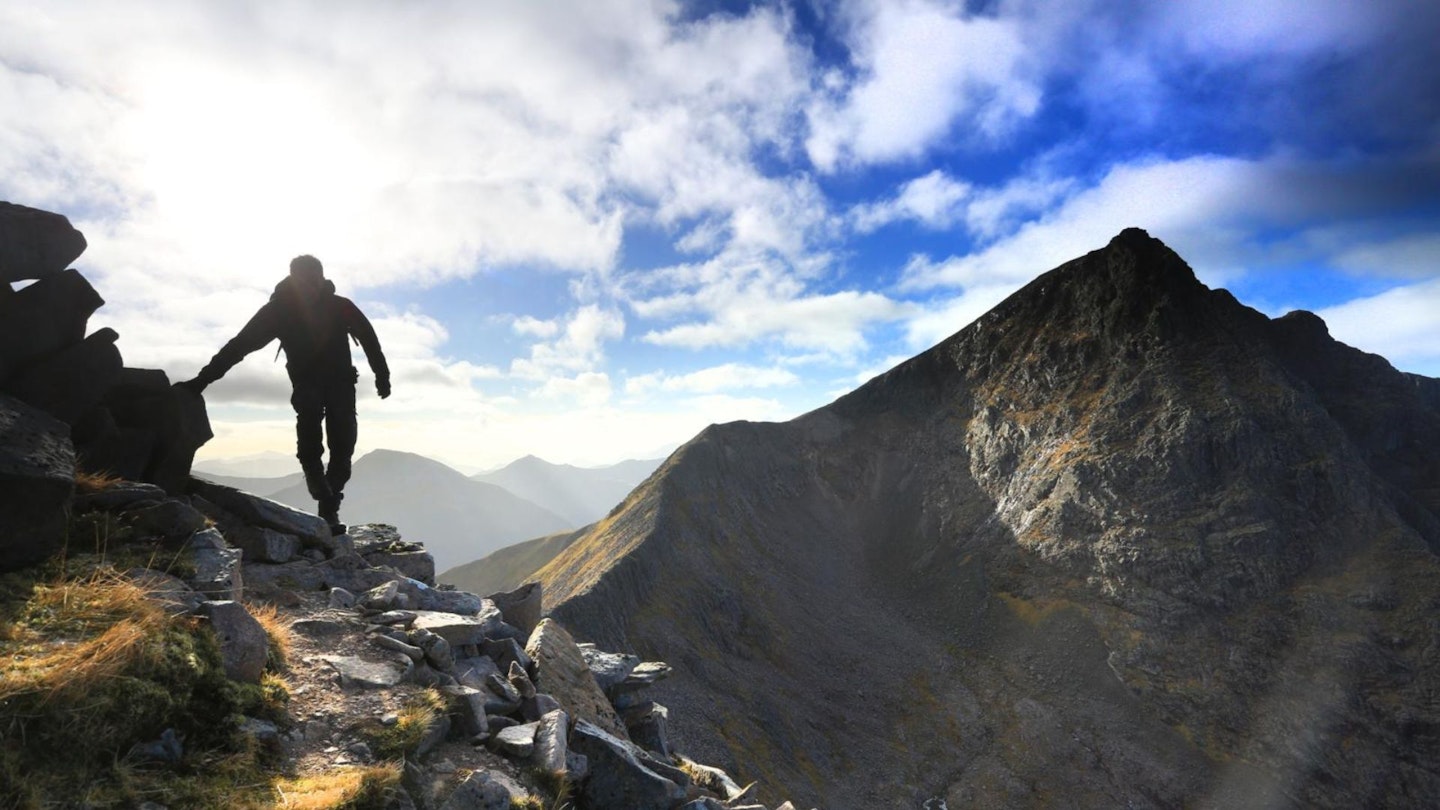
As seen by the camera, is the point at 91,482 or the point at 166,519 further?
the point at 166,519

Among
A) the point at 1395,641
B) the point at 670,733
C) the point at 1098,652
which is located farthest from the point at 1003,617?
the point at 670,733

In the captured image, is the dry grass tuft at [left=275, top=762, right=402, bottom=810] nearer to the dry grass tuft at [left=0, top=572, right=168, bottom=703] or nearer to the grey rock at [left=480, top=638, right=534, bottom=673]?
the dry grass tuft at [left=0, top=572, right=168, bottom=703]

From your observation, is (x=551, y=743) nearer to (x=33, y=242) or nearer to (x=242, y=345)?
(x=242, y=345)

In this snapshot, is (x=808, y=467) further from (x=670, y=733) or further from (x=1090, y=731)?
(x=670, y=733)

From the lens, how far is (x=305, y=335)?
10852 millimetres

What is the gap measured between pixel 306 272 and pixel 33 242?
3.38 metres

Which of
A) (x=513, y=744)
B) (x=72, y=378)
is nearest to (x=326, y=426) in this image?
(x=72, y=378)

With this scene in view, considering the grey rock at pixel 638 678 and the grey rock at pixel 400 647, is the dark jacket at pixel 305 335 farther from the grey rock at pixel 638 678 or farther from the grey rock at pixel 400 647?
the grey rock at pixel 638 678

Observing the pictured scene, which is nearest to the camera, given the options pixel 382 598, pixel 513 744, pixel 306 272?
pixel 513 744

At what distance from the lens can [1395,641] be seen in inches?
2103

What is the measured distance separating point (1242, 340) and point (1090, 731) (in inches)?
2218

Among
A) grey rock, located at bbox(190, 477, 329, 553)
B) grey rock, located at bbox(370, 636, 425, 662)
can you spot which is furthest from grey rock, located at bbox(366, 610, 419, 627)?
grey rock, located at bbox(190, 477, 329, 553)

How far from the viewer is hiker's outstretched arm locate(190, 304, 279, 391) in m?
10.1

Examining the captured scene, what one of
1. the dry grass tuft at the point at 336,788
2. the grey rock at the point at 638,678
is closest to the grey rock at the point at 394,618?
the dry grass tuft at the point at 336,788
